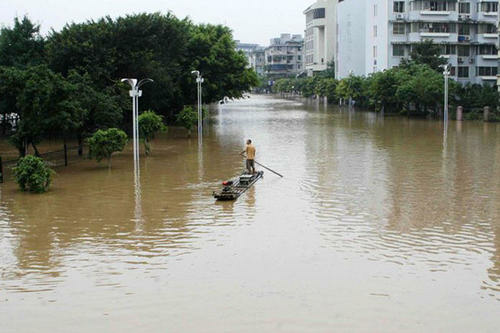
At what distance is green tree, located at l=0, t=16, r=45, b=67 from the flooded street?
15.9 m

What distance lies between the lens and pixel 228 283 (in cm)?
1116

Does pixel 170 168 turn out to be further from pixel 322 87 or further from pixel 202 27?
pixel 322 87

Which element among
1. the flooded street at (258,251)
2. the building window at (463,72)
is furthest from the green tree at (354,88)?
the flooded street at (258,251)

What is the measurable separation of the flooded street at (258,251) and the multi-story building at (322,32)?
98809 mm

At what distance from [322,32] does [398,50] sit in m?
54.9

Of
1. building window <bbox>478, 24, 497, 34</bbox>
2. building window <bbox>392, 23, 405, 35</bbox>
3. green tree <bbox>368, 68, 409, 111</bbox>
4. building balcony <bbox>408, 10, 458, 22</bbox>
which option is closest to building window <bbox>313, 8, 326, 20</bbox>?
building window <bbox>392, 23, 405, 35</bbox>

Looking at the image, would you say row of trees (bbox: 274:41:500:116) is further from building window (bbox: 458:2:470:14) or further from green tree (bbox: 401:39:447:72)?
building window (bbox: 458:2:470:14)

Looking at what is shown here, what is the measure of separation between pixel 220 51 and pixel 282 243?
39170 mm

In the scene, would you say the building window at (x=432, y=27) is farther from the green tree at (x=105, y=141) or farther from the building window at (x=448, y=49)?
the green tree at (x=105, y=141)

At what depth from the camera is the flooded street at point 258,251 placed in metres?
9.71

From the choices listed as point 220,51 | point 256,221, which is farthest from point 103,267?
point 220,51

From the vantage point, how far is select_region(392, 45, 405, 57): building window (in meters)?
71.9

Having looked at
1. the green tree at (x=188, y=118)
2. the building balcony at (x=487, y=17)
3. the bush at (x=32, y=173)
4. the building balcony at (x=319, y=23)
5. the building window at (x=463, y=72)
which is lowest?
the bush at (x=32, y=173)

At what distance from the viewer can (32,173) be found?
2003cm
